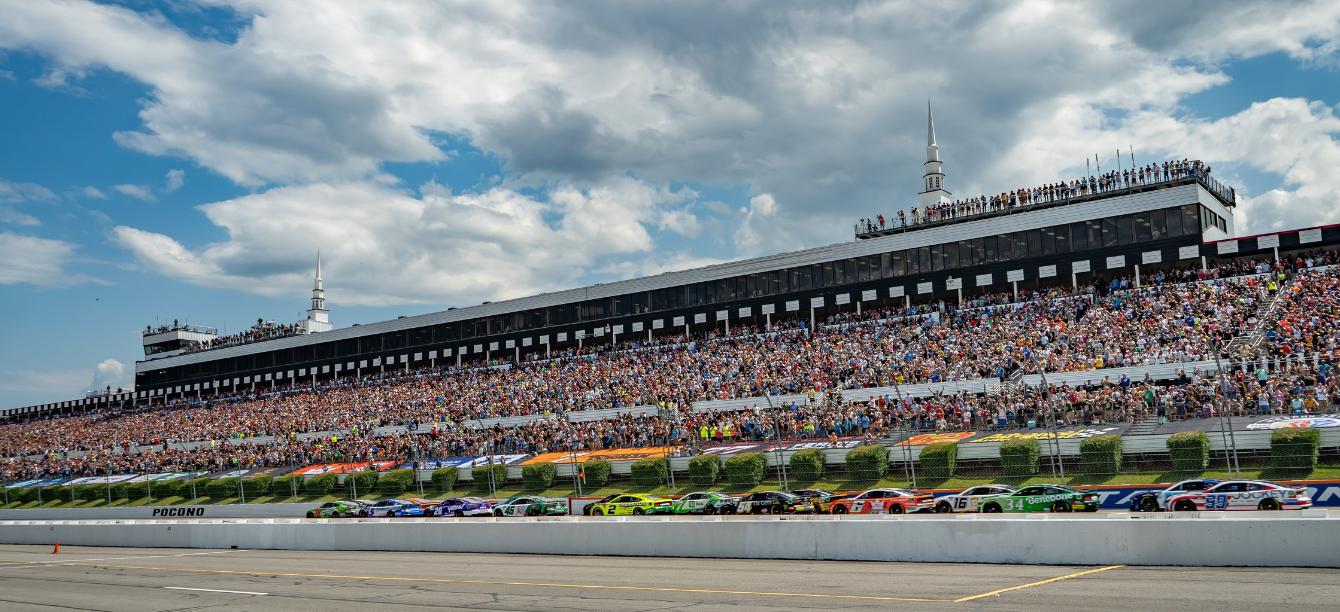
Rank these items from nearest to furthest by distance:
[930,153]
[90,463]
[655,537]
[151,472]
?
[655,537] → [151,472] → [90,463] → [930,153]

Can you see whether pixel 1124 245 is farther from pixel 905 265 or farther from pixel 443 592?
pixel 443 592

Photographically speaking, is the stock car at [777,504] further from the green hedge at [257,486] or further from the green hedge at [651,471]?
the green hedge at [257,486]

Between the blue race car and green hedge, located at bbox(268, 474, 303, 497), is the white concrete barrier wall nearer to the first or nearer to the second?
the blue race car

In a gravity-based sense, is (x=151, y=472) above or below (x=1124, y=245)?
below

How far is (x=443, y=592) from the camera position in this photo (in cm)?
1697

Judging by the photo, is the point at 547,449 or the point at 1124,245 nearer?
the point at 547,449

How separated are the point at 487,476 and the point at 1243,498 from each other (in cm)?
2715

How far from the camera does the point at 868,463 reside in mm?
30828

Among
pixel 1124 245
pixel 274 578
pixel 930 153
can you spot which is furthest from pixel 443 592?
pixel 930 153

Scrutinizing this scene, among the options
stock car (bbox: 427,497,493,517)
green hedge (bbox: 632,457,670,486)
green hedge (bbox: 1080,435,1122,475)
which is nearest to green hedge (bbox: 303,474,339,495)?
stock car (bbox: 427,497,493,517)

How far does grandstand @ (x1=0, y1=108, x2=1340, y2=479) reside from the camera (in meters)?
36.6

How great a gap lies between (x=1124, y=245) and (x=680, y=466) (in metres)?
31.4

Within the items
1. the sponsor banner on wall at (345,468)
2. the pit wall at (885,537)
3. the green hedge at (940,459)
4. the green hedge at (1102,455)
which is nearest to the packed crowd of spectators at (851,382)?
the sponsor banner on wall at (345,468)

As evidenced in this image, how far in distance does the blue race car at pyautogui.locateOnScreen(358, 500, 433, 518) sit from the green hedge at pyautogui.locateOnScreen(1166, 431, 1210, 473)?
26748 mm
